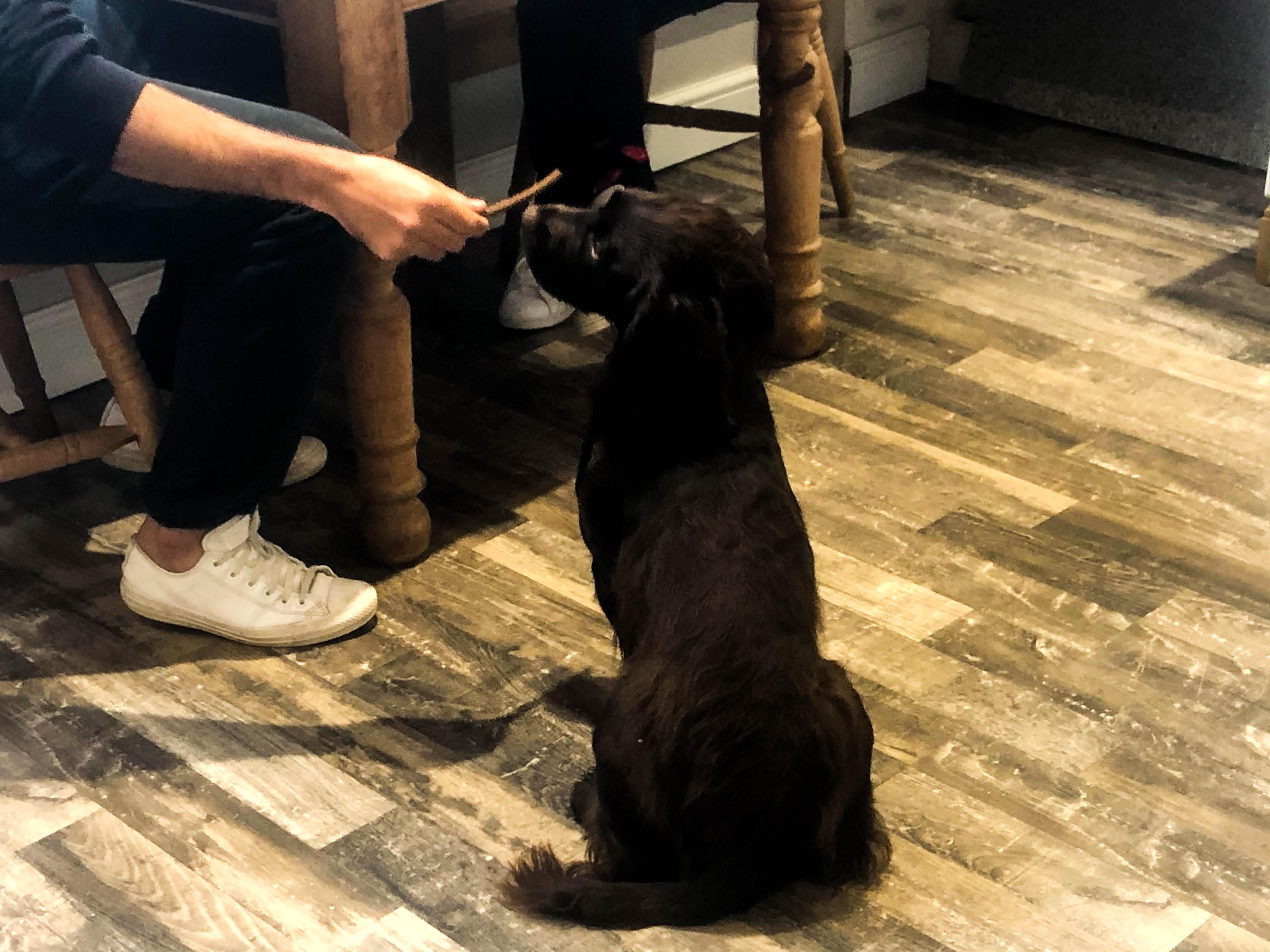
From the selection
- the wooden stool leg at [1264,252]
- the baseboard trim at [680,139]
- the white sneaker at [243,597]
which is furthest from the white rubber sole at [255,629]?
the wooden stool leg at [1264,252]

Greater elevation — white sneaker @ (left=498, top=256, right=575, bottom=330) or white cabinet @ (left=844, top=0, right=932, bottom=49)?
white cabinet @ (left=844, top=0, right=932, bottom=49)

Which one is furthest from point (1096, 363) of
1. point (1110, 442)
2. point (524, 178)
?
point (524, 178)

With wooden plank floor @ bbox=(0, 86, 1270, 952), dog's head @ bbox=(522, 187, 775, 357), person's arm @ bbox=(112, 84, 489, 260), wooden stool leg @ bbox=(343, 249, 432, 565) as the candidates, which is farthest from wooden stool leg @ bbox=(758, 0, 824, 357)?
person's arm @ bbox=(112, 84, 489, 260)

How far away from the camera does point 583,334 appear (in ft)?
8.44

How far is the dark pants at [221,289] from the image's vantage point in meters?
1.56

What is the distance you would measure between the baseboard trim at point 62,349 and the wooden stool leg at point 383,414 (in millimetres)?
656

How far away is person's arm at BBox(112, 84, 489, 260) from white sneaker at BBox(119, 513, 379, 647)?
18.9 inches

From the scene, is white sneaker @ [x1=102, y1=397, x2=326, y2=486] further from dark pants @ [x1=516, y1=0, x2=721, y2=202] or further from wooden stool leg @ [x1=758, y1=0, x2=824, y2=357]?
wooden stool leg @ [x1=758, y1=0, x2=824, y2=357]

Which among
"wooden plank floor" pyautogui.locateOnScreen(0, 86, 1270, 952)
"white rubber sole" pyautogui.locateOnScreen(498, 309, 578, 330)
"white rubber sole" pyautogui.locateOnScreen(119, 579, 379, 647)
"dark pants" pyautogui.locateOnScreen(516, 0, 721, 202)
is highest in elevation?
"dark pants" pyautogui.locateOnScreen(516, 0, 721, 202)

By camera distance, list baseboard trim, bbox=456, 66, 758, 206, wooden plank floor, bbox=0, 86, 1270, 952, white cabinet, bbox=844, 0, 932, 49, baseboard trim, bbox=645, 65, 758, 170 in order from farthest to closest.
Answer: white cabinet, bbox=844, 0, 932, 49 < baseboard trim, bbox=645, 65, 758, 170 < baseboard trim, bbox=456, 66, 758, 206 < wooden plank floor, bbox=0, 86, 1270, 952

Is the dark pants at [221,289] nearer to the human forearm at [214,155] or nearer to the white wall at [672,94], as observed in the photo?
the human forearm at [214,155]

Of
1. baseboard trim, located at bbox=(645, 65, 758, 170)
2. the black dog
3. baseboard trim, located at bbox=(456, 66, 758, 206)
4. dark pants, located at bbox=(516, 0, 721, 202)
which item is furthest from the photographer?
baseboard trim, located at bbox=(645, 65, 758, 170)

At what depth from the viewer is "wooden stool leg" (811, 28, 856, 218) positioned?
283 centimetres

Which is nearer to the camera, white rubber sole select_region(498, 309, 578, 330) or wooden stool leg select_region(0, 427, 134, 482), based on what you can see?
wooden stool leg select_region(0, 427, 134, 482)
